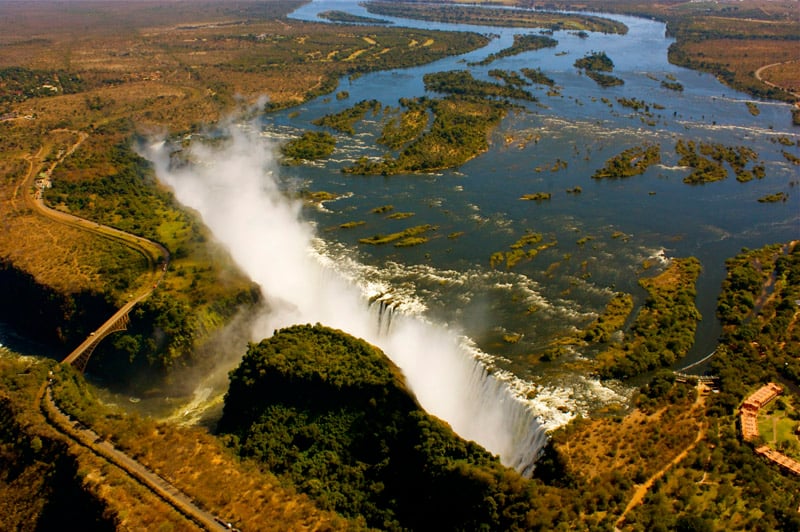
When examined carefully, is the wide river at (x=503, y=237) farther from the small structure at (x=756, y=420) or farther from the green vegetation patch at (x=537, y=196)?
the small structure at (x=756, y=420)

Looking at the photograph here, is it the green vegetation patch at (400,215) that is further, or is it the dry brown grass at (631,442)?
the green vegetation patch at (400,215)

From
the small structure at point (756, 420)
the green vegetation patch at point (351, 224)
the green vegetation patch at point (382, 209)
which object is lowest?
the small structure at point (756, 420)

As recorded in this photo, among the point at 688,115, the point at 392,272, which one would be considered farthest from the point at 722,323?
the point at 688,115

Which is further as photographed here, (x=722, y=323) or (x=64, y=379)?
(x=722, y=323)

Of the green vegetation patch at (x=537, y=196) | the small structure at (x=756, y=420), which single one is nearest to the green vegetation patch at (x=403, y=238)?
the green vegetation patch at (x=537, y=196)

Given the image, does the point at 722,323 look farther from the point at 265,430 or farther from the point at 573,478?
the point at 265,430
